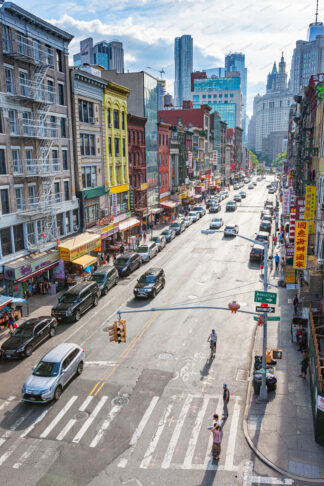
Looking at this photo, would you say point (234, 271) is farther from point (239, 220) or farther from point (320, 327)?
point (239, 220)

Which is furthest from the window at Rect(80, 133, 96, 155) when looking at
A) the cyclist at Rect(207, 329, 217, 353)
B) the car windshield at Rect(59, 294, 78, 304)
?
the cyclist at Rect(207, 329, 217, 353)

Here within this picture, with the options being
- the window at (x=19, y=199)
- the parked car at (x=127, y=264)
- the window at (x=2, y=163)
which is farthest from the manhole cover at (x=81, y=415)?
the parked car at (x=127, y=264)

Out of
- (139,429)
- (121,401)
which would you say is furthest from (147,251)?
(139,429)

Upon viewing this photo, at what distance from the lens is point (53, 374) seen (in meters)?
19.1

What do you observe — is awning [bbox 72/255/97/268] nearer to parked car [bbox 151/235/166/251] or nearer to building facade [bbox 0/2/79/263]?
building facade [bbox 0/2/79/263]

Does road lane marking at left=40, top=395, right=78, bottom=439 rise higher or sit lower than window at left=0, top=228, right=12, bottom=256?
lower

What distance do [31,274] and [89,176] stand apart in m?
15.6

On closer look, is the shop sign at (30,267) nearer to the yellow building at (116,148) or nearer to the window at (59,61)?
the yellow building at (116,148)

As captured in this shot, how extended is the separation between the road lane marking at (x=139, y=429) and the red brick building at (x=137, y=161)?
128 feet

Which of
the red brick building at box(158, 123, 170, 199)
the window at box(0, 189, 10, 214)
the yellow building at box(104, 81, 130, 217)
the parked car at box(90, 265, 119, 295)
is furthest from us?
the red brick building at box(158, 123, 170, 199)

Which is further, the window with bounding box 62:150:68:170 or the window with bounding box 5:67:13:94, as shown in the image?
the window with bounding box 62:150:68:170

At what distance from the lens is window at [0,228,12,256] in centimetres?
2959

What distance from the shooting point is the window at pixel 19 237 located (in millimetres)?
31156

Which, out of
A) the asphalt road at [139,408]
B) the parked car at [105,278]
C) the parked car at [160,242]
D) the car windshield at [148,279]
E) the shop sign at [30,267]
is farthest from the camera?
the parked car at [160,242]
